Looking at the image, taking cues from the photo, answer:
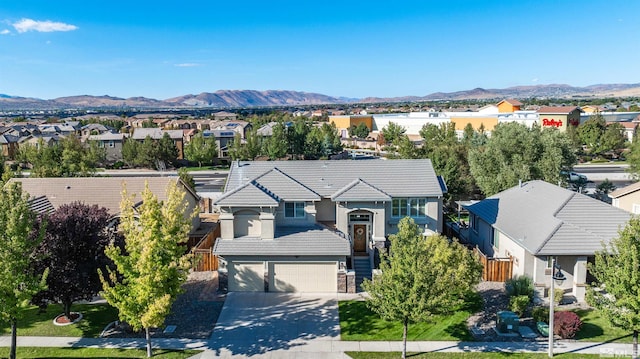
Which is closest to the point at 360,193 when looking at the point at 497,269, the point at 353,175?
the point at 353,175

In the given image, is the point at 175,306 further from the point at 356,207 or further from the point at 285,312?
the point at 356,207

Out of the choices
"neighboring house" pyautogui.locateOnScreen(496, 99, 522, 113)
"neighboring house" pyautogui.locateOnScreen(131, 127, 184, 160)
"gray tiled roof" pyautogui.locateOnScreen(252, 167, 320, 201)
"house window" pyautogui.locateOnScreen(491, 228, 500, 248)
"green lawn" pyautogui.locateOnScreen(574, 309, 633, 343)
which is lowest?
"green lawn" pyautogui.locateOnScreen(574, 309, 633, 343)

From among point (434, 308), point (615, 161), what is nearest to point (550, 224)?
point (434, 308)

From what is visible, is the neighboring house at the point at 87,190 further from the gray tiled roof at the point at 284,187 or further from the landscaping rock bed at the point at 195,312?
the landscaping rock bed at the point at 195,312

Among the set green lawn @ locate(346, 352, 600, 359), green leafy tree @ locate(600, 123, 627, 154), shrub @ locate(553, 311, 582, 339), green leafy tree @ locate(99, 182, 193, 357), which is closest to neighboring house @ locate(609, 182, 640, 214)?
shrub @ locate(553, 311, 582, 339)

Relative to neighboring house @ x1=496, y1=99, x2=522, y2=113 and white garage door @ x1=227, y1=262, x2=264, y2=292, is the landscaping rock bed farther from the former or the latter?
neighboring house @ x1=496, y1=99, x2=522, y2=113

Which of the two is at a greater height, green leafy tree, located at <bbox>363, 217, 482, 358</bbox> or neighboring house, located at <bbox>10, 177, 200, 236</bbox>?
neighboring house, located at <bbox>10, 177, 200, 236</bbox>

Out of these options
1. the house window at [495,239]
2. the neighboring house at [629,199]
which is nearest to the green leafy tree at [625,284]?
the house window at [495,239]
